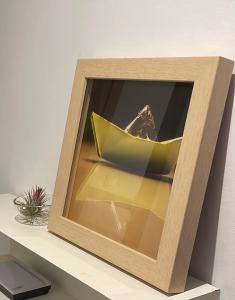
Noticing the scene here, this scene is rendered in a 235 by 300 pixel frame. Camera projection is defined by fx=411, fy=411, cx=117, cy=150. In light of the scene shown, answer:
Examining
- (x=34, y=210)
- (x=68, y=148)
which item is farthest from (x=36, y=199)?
(x=68, y=148)

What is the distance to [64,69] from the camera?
1.12 meters

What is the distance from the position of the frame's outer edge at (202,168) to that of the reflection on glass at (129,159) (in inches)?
2.3

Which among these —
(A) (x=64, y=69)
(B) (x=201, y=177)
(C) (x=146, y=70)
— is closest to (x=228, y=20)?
(C) (x=146, y=70)

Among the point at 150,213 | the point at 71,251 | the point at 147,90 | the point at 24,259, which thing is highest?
the point at 147,90

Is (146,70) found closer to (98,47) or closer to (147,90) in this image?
(147,90)

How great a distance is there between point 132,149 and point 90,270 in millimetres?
257

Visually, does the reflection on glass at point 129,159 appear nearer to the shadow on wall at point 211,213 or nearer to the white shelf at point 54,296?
the shadow on wall at point 211,213

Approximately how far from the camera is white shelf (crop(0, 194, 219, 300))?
724 mm

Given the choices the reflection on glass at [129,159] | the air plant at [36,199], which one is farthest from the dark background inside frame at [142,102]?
the air plant at [36,199]

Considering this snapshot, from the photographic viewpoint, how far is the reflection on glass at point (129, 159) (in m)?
0.78

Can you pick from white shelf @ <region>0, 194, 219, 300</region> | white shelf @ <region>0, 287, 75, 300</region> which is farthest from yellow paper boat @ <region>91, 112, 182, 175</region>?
white shelf @ <region>0, 287, 75, 300</region>

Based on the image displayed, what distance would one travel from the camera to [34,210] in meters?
1.04

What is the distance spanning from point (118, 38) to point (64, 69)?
22 cm

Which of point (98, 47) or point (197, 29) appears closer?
point (197, 29)
